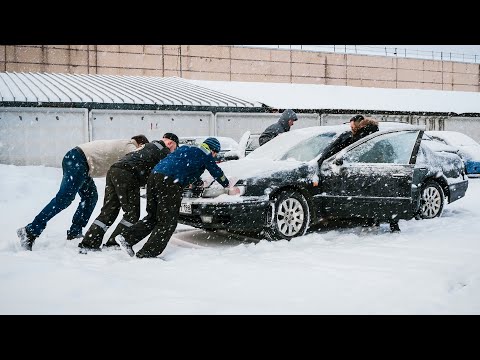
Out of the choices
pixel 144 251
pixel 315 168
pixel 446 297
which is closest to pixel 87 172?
pixel 144 251

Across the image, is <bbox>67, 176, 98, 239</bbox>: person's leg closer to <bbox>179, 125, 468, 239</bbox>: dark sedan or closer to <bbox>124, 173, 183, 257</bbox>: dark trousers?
<bbox>179, 125, 468, 239</bbox>: dark sedan

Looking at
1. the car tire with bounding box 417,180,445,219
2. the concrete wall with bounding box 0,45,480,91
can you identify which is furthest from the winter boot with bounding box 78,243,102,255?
the concrete wall with bounding box 0,45,480,91

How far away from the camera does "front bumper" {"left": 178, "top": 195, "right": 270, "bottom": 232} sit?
19.4 feet

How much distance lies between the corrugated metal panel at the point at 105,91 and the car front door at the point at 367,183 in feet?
33.4

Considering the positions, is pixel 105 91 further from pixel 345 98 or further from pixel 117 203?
pixel 117 203

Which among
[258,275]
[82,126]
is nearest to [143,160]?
[258,275]

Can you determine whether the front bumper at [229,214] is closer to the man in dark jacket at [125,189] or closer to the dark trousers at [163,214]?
the dark trousers at [163,214]

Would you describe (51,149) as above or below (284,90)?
below

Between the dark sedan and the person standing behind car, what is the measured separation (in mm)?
1077

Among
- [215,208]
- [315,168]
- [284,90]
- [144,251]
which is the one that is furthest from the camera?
[284,90]
